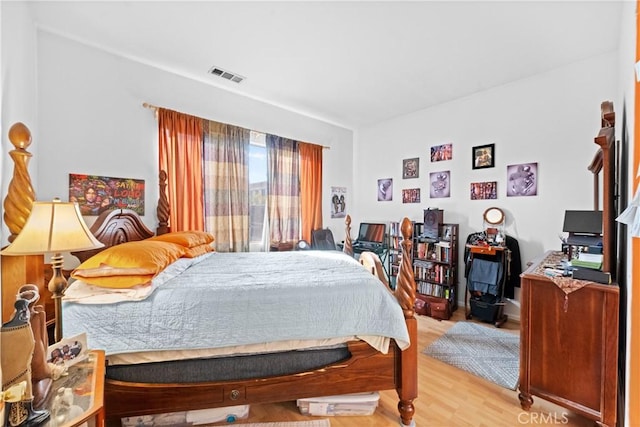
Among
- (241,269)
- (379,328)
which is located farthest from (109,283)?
(379,328)

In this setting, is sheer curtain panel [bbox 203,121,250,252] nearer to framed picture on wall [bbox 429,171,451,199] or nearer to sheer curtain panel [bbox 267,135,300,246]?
sheer curtain panel [bbox 267,135,300,246]

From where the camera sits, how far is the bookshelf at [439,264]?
3.45 metres

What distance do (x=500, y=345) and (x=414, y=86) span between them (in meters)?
3.01

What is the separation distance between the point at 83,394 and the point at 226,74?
301 centimetres

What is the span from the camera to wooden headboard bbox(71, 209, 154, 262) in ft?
7.55

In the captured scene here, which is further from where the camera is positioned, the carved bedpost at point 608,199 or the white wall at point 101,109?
the white wall at point 101,109

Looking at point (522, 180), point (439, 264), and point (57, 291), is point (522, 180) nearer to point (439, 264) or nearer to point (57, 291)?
point (439, 264)

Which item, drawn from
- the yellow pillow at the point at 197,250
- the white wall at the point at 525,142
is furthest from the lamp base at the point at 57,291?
the white wall at the point at 525,142

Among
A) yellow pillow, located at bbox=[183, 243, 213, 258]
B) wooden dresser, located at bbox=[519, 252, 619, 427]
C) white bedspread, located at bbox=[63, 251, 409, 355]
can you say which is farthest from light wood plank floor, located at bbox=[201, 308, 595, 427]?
yellow pillow, located at bbox=[183, 243, 213, 258]

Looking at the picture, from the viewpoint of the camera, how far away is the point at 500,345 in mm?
2654

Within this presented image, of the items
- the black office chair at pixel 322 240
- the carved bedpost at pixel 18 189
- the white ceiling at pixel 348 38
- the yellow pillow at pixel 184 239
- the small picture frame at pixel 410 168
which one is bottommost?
the black office chair at pixel 322 240

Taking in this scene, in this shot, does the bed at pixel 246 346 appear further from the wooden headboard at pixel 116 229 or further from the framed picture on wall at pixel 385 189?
the framed picture on wall at pixel 385 189

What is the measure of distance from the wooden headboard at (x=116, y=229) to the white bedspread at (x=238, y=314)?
1.02 metres

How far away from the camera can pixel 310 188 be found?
436 cm
